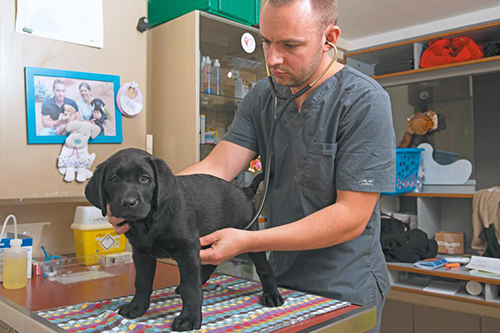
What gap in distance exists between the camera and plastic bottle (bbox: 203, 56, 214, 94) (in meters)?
2.23

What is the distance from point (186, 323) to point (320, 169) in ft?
1.76

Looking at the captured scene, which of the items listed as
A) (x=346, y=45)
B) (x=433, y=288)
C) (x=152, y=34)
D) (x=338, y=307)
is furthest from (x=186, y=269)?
(x=346, y=45)

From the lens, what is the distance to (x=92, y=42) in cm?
177

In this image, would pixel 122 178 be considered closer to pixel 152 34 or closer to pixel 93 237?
pixel 93 237

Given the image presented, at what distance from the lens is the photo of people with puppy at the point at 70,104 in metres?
1.64

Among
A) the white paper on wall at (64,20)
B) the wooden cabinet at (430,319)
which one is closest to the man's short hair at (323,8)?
the white paper on wall at (64,20)

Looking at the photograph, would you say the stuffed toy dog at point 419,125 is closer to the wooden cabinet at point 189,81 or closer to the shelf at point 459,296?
the shelf at point 459,296

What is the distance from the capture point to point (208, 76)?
2.25m

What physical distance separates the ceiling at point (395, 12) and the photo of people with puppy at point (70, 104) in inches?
89.0

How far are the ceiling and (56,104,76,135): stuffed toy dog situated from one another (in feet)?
7.87

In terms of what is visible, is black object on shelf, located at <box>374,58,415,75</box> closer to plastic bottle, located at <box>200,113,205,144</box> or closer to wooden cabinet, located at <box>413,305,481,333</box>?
wooden cabinet, located at <box>413,305,481,333</box>

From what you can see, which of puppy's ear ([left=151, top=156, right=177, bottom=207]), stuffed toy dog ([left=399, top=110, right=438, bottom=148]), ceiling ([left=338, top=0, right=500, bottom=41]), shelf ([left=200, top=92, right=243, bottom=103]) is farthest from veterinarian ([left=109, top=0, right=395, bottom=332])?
ceiling ([left=338, top=0, right=500, bottom=41])

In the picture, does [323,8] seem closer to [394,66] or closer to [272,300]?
[272,300]

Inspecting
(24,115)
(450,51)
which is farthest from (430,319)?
(24,115)
